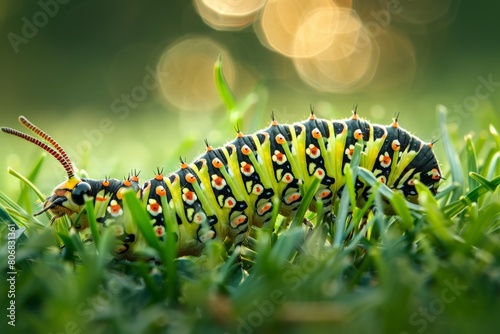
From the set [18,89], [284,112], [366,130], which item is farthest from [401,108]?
[18,89]

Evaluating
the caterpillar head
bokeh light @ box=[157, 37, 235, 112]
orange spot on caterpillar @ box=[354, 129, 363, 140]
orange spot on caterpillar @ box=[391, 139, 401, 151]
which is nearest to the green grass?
the caterpillar head

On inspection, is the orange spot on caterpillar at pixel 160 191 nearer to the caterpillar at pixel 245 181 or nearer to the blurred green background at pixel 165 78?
the caterpillar at pixel 245 181

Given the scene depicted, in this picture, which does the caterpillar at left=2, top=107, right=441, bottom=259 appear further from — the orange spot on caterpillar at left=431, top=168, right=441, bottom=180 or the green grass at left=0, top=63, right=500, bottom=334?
the green grass at left=0, top=63, right=500, bottom=334

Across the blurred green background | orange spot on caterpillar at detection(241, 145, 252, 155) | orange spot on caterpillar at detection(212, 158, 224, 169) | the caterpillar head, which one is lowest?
the caterpillar head

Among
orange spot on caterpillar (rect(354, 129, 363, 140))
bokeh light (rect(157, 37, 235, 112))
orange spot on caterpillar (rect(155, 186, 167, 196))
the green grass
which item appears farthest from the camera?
bokeh light (rect(157, 37, 235, 112))

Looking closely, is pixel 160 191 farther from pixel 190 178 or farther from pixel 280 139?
pixel 280 139

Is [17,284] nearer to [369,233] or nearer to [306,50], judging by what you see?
[369,233]
